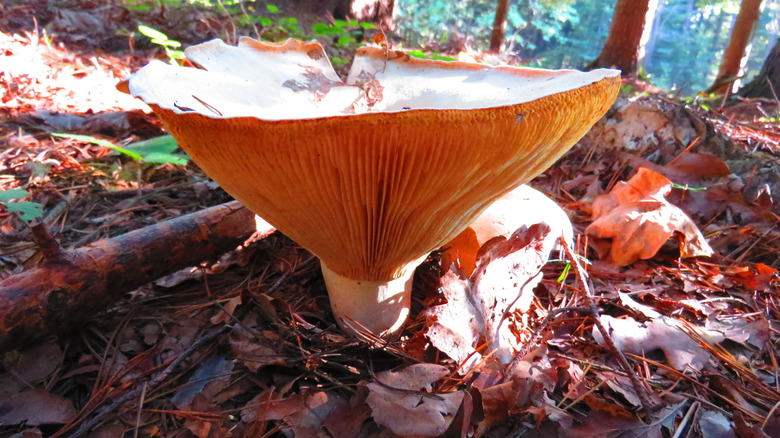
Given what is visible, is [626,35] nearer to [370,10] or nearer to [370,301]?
[370,10]

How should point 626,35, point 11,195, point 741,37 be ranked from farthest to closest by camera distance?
point 741,37
point 626,35
point 11,195

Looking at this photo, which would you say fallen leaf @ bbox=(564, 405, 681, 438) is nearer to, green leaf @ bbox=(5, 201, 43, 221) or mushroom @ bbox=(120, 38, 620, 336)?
mushroom @ bbox=(120, 38, 620, 336)

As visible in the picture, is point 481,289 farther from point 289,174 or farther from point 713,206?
point 713,206

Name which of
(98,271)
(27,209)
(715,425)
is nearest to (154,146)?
A: (27,209)

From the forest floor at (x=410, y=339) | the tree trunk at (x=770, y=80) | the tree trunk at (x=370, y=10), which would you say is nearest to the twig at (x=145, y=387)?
the forest floor at (x=410, y=339)

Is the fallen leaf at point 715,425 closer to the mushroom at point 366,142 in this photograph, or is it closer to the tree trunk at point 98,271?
the mushroom at point 366,142

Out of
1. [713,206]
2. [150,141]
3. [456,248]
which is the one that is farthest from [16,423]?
[713,206]

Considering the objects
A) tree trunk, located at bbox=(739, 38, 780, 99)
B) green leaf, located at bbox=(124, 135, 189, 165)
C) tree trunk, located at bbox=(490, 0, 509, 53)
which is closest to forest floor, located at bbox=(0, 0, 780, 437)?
green leaf, located at bbox=(124, 135, 189, 165)
